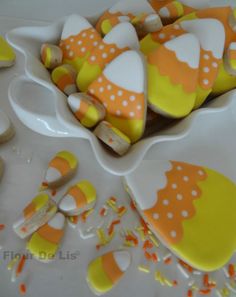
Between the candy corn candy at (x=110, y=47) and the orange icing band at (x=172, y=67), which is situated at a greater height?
the candy corn candy at (x=110, y=47)

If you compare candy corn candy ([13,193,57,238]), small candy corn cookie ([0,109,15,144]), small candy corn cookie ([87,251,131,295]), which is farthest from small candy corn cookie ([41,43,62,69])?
small candy corn cookie ([87,251,131,295])

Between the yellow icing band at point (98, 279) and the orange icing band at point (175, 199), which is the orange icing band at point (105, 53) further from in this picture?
the yellow icing band at point (98, 279)

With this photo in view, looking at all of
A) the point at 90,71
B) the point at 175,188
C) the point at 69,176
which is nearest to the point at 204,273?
the point at 175,188

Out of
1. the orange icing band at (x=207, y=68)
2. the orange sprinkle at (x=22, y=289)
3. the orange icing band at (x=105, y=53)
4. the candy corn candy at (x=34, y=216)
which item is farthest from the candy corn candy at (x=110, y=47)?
A: the orange sprinkle at (x=22, y=289)

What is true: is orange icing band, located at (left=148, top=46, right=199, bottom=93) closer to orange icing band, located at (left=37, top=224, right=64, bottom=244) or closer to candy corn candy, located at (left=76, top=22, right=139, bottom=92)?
candy corn candy, located at (left=76, top=22, right=139, bottom=92)

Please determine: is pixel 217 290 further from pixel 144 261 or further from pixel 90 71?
pixel 90 71

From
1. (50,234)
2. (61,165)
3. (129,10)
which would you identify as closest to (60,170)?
(61,165)

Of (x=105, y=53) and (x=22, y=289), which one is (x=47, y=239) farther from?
(x=105, y=53)
